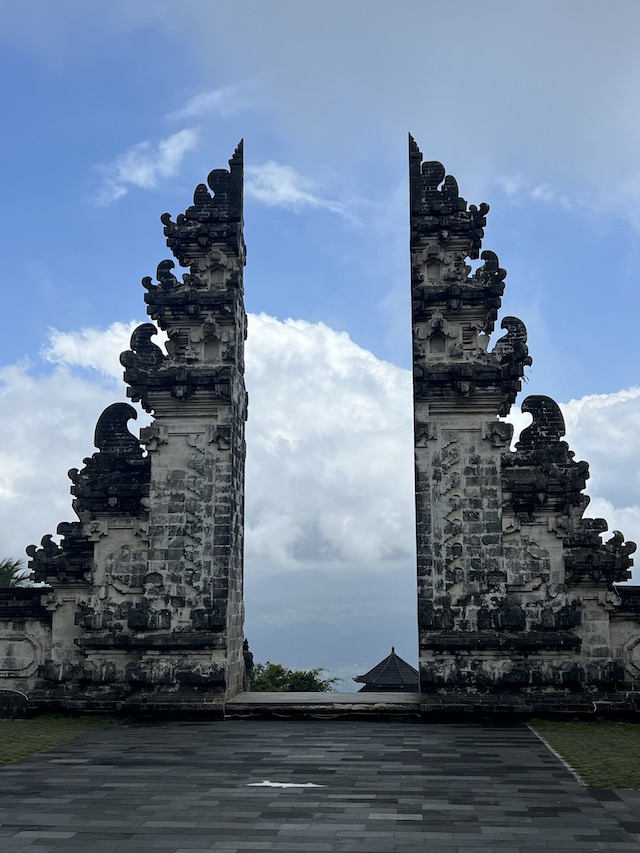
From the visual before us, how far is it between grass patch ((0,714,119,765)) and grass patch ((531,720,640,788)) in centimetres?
749

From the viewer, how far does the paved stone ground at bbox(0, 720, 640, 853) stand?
8.01m

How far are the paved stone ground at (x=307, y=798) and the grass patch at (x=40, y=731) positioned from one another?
45cm

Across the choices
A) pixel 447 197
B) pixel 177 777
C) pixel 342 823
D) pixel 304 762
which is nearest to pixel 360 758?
pixel 304 762

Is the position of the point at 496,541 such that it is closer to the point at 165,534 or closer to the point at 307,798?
the point at 165,534

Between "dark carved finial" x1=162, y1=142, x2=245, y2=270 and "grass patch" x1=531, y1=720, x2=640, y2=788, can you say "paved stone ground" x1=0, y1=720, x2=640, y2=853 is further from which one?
"dark carved finial" x1=162, y1=142, x2=245, y2=270

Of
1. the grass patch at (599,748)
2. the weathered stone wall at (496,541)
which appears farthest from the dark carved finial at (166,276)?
the grass patch at (599,748)

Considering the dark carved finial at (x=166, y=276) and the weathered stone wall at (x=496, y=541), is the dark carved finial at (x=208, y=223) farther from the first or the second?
the weathered stone wall at (x=496, y=541)

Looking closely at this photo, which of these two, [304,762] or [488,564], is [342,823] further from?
[488,564]

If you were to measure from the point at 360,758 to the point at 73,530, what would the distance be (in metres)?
8.34

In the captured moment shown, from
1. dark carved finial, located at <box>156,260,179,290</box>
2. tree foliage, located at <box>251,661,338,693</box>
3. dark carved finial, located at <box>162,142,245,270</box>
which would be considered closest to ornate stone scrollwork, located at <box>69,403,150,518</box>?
dark carved finial, located at <box>156,260,179,290</box>

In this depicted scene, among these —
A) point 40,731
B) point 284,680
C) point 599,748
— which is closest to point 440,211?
point 599,748

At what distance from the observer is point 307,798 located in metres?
9.66

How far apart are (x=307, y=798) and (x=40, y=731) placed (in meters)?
7.08

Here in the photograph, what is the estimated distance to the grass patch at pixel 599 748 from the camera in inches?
416
